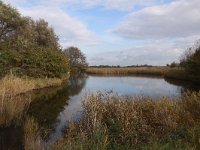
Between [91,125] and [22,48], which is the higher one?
[22,48]

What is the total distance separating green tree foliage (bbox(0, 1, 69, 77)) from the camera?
3762cm

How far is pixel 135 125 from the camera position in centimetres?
1189

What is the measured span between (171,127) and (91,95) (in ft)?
12.5

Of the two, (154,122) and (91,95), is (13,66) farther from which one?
(154,122)

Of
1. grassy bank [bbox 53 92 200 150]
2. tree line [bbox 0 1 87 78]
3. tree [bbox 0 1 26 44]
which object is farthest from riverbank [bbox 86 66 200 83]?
grassy bank [bbox 53 92 200 150]

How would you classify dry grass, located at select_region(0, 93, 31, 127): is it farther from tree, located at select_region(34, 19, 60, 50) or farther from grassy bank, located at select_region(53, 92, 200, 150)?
tree, located at select_region(34, 19, 60, 50)

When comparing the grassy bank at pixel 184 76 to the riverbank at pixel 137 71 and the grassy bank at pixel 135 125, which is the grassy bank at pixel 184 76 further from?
the grassy bank at pixel 135 125

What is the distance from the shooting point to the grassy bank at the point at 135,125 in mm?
10273

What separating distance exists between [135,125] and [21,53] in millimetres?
29785

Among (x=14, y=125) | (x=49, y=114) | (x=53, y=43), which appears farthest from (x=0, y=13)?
(x=14, y=125)

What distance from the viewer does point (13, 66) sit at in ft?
125

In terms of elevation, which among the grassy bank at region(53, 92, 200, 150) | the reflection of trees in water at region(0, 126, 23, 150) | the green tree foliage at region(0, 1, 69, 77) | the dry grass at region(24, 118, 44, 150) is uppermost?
the green tree foliage at region(0, 1, 69, 77)

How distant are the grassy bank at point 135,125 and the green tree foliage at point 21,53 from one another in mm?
23357

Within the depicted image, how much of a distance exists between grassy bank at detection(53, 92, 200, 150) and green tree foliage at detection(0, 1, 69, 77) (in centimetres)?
2336
